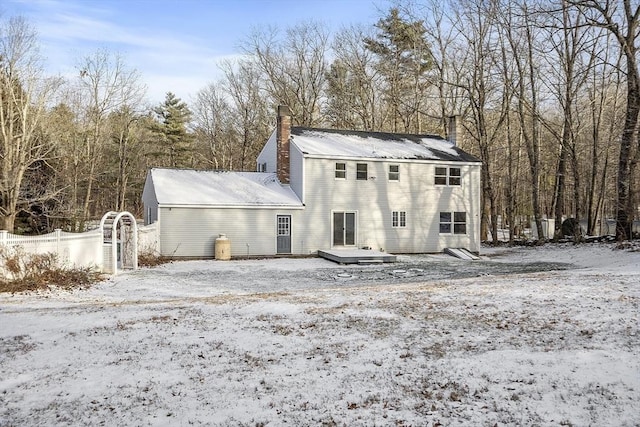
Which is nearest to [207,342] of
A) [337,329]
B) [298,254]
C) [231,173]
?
[337,329]

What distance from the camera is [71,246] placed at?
531 inches

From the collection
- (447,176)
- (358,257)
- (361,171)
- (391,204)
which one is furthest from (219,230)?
(447,176)

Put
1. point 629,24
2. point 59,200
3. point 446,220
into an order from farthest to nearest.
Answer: point 446,220 → point 59,200 → point 629,24

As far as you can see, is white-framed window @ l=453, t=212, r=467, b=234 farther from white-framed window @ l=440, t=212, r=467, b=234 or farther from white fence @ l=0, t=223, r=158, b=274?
white fence @ l=0, t=223, r=158, b=274

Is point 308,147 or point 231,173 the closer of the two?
point 308,147

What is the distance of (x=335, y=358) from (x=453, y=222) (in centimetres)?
1980

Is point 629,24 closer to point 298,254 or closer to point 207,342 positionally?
point 298,254

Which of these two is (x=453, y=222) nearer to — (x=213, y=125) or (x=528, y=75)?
(x=528, y=75)

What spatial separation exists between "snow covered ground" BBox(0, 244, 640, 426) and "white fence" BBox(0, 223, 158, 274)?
1.85 m

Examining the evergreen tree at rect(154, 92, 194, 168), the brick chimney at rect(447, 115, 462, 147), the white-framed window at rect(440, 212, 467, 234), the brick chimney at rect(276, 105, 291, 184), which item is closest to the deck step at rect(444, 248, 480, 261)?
the white-framed window at rect(440, 212, 467, 234)

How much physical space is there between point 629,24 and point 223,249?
1969cm

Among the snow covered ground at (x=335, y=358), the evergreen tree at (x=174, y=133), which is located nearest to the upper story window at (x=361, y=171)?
the snow covered ground at (x=335, y=358)

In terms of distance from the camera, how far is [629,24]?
1958cm

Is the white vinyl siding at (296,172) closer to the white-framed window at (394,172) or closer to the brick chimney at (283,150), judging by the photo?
the brick chimney at (283,150)
